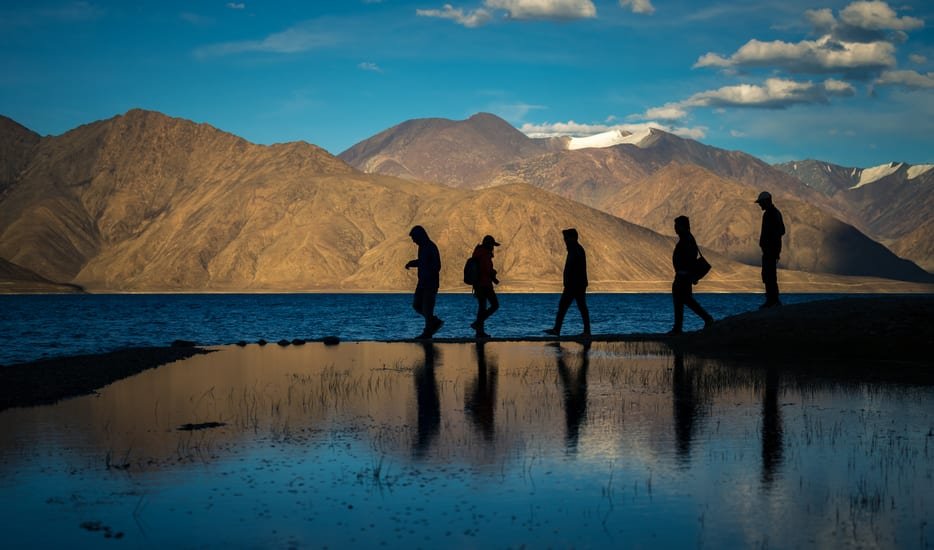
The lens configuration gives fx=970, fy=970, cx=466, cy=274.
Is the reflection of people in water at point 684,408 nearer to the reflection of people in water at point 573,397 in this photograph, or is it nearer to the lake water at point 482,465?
the lake water at point 482,465

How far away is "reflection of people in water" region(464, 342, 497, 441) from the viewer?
1125 cm

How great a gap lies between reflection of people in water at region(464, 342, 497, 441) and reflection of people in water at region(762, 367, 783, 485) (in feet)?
9.30

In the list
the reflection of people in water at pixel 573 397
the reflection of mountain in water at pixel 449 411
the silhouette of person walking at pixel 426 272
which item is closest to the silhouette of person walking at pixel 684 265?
the reflection of mountain in water at pixel 449 411

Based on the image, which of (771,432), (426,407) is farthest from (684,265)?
(771,432)

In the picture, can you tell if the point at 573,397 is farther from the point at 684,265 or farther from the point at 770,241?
the point at 770,241

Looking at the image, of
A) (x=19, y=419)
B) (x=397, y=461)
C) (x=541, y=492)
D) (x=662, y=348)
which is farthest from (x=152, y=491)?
(x=662, y=348)

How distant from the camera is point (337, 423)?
11602 mm

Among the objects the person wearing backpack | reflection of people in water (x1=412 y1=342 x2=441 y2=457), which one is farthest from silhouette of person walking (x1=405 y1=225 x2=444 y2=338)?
reflection of people in water (x1=412 y1=342 x2=441 y2=457)

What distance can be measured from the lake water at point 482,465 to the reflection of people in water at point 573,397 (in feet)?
0.26

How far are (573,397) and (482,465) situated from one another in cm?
512

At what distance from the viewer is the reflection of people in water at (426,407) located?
1020 cm

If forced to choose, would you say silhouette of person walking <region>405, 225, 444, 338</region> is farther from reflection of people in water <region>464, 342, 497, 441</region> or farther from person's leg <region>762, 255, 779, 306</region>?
person's leg <region>762, 255, 779, 306</region>

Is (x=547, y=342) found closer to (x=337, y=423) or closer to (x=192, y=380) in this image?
(x=192, y=380)

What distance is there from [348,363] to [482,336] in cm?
734
